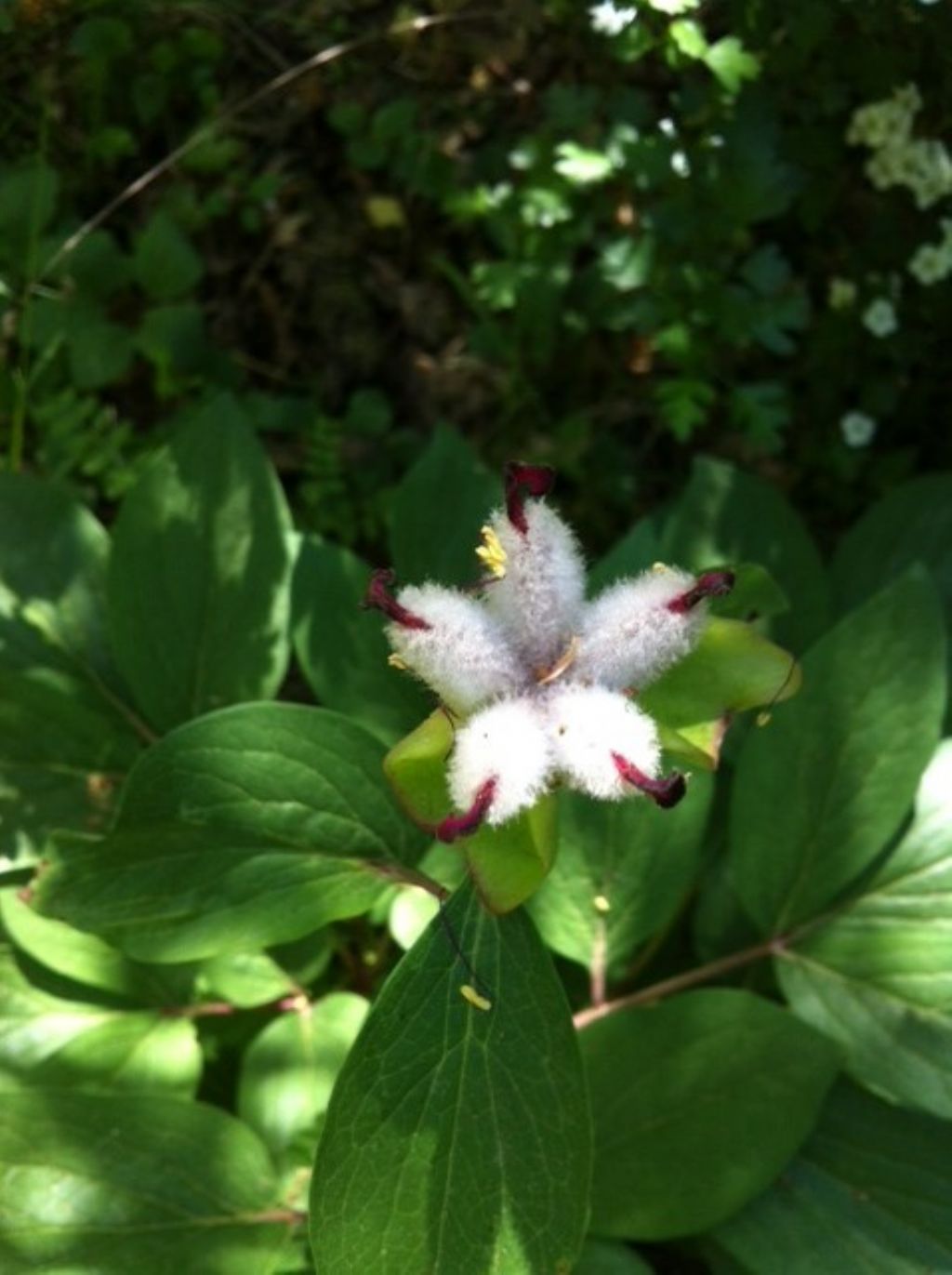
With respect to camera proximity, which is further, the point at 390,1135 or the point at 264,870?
the point at 264,870

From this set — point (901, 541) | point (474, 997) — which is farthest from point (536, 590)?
point (901, 541)

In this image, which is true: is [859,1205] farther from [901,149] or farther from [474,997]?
[901,149]

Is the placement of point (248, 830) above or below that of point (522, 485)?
below

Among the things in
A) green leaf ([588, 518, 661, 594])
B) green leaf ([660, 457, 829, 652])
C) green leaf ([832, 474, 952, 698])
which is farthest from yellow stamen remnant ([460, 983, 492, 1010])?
green leaf ([832, 474, 952, 698])

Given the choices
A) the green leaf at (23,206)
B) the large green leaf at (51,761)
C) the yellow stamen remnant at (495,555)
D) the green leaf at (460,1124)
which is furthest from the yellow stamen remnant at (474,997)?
the green leaf at (23,206)

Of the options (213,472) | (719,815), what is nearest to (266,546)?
(213,472)

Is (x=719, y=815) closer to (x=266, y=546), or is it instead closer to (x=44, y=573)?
(x=266, y=546)

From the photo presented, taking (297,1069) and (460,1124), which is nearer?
→ (460,1124)
